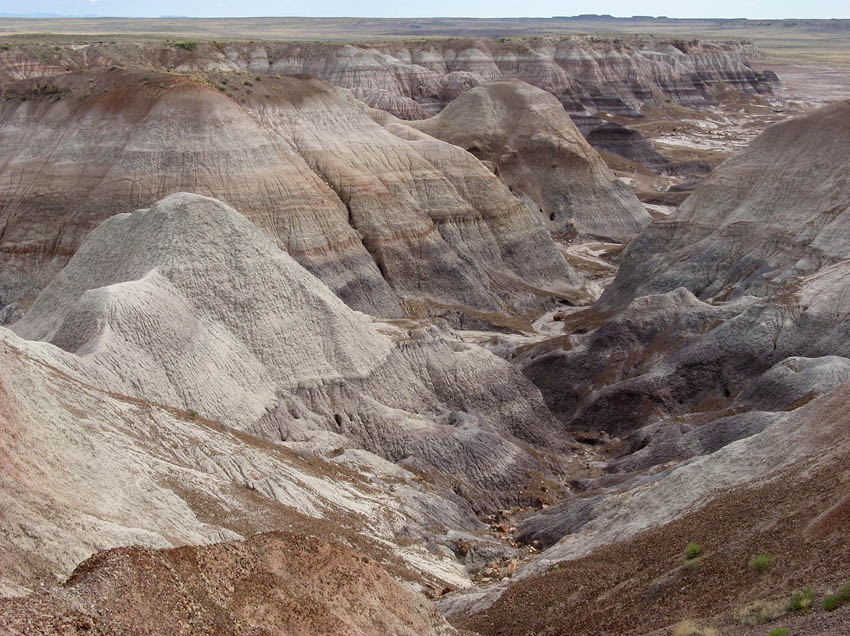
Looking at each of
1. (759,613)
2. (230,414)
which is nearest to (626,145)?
(230,414)

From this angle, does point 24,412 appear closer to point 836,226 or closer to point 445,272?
point 445,272

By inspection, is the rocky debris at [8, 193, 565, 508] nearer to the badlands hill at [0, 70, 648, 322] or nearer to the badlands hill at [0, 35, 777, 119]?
the badlands hill at [0, 70, 648, 322]

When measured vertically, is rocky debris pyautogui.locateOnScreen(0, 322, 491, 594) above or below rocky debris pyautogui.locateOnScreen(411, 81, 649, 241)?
below

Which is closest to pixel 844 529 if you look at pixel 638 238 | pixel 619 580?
pixel 619 580

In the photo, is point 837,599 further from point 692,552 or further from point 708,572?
point 692,552

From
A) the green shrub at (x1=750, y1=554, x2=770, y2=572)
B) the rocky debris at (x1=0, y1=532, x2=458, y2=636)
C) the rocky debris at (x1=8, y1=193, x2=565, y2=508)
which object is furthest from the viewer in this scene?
the rocky debris at (x1=8, y1=193, x2=565, y2=508)

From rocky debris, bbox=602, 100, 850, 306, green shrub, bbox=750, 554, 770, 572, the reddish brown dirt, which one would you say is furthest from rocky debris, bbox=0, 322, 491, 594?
rocky debris, bbox=602, 100, 850, 306
